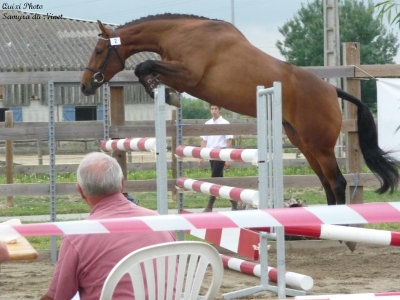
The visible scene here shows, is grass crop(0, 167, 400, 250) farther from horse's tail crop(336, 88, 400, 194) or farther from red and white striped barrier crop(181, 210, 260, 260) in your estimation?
red and white striped barrier crop(181, 210, 260, 260)

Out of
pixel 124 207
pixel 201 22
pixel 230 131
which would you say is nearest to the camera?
pixel 124 207

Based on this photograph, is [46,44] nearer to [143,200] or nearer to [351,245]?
[143,200]

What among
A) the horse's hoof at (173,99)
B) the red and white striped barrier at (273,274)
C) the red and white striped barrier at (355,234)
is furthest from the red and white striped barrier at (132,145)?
the red and white striped barrier at (355,234)

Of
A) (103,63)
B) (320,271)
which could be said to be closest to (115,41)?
(103,63)

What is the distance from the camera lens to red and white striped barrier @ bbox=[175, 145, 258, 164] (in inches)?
209

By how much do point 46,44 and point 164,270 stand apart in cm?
3082

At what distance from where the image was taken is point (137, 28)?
6.97m

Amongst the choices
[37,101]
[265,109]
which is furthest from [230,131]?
[37,101]

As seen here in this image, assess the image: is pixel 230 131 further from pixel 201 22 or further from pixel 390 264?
pixel 390 264

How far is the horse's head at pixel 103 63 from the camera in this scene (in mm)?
6883

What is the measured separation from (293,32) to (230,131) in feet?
110

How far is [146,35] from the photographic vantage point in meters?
6.93

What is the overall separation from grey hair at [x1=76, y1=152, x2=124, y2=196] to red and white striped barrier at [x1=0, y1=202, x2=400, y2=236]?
30 centimetres

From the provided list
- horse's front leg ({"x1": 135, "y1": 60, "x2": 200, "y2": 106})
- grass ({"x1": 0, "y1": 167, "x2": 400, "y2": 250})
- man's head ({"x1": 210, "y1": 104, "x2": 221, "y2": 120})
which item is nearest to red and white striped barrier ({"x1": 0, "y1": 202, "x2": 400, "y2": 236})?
horse's front leg ({"x1": 135, "y1": 60, "x2": 200, "y2": 106})
